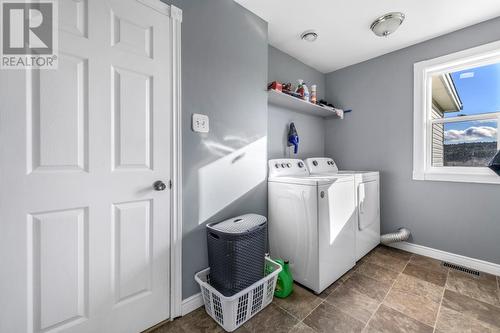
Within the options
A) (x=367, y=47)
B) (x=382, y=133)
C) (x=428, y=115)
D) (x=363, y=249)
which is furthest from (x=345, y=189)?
(x=367, y=47)

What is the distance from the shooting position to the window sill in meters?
1.91

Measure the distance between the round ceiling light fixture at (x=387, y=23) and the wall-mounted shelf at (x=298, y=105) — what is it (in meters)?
0.85

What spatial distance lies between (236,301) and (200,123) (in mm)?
1177

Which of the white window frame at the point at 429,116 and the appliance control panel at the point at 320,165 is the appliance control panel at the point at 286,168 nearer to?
the appliance control panel at the point at 320,165

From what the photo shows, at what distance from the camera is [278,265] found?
1.60 metres

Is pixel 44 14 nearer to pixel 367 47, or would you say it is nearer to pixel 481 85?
pixel 367 47

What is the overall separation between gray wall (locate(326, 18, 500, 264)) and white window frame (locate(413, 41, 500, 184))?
6cm

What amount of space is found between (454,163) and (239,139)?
2.28 metres

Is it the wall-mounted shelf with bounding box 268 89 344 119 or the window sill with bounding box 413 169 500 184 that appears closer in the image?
the window sill with bounding box 413 169 500 184

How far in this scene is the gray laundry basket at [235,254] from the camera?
4.30 feet

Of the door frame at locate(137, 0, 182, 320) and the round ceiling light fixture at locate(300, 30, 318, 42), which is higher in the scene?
the round ceiling light fixture at locate(300, 30, 318, 42)

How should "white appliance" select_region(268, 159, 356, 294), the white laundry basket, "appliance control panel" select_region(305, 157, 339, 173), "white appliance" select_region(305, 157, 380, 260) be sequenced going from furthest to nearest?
"appliance control panel" select_region(305, 157, 339, 173) < "white appliance" select_region(305, 157, 380, 260) < "white appliance" select_region(268, 159, 356, 294) < the white laundry basket

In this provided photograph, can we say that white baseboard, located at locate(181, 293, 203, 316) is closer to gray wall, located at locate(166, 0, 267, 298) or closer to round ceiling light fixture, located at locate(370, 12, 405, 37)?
gray wall, located at locate(166, 0, 267, 298)

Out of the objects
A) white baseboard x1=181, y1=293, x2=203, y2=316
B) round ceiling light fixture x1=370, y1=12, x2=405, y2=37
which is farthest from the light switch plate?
round ceiling light fixture x1=370, y1=12, x2=405, y2=37
